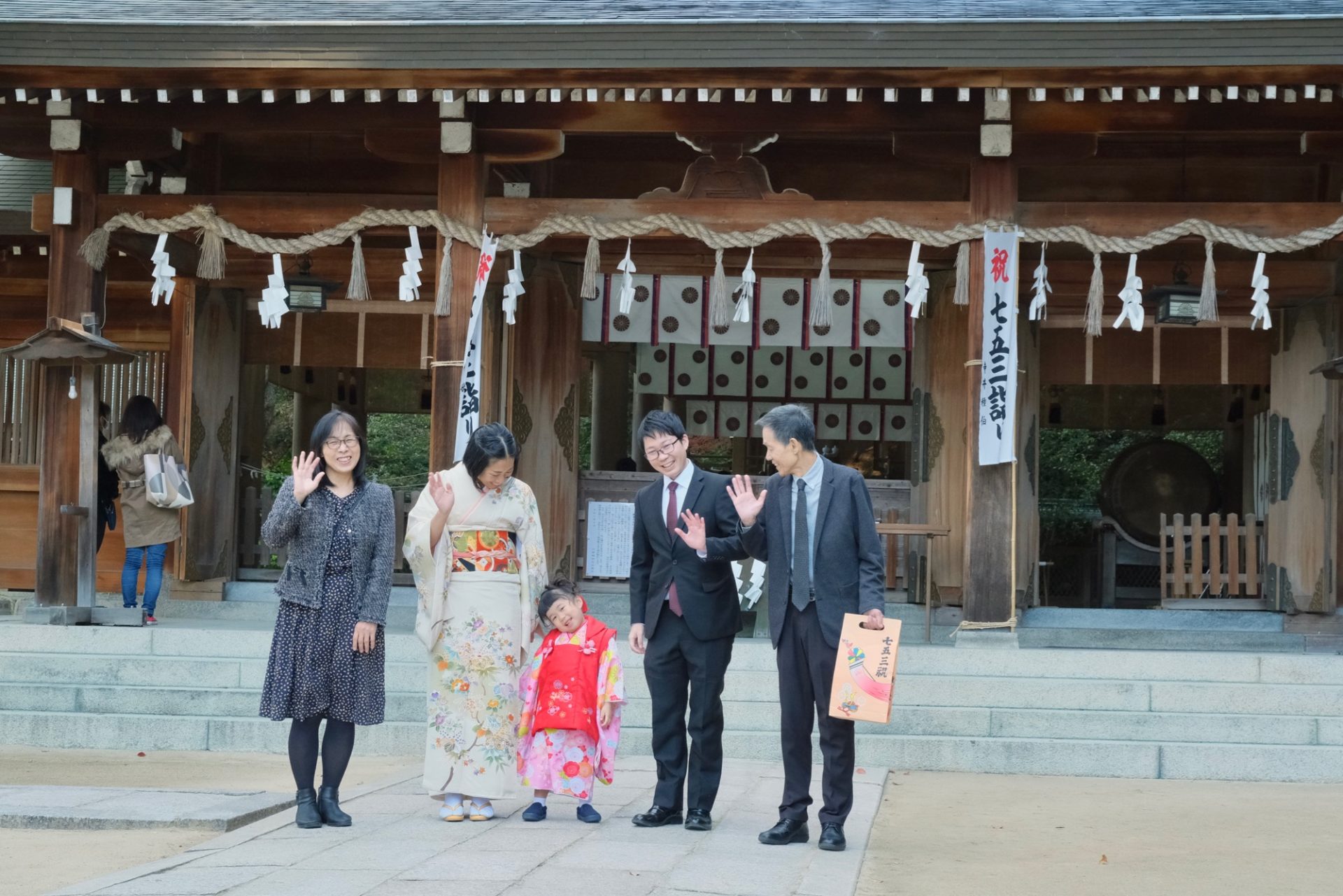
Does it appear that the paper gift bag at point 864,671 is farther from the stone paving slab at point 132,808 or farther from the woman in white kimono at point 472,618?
the stone paving slab at point 132,808

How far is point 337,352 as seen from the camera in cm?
1187

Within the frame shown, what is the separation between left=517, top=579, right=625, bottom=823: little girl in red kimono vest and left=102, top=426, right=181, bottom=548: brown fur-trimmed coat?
5.02 m

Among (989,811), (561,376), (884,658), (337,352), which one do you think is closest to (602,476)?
(561,376)

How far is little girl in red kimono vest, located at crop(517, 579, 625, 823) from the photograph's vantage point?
221 inches

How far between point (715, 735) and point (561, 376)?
6.01 meters

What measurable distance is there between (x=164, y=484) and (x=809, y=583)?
6.00 m

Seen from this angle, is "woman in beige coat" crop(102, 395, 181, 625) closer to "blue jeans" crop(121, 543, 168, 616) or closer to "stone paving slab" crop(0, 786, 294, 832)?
"blue jeans" crop(121, 543, 168, 616)

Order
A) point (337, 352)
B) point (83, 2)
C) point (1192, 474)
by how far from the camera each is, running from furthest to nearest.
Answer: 1. point (1192, 474)
2. point (337, 352)
3. point (83, 2)

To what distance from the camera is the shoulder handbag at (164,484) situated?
32.3ft

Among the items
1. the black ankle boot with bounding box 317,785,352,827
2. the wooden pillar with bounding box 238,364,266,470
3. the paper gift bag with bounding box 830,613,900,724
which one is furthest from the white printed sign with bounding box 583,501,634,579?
the paper gift bag with bounding box 830,613,900,724

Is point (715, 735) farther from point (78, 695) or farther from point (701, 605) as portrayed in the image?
point (78, 695)

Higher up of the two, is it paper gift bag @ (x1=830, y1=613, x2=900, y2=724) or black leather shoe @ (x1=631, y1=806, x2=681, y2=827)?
paper gift bag @ (x1=830, y1=613, x2=900, y2=724)

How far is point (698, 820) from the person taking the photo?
17.7 feet

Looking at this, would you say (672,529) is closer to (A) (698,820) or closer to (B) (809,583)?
(B) (809,583)
